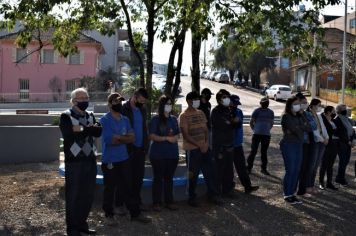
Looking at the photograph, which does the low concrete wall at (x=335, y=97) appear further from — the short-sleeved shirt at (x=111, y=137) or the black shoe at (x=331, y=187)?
the short-sleeved shirt at (x=111, y=137)

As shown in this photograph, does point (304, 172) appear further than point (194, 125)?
Yes

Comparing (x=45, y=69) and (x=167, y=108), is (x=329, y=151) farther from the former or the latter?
(x=45, y=69)

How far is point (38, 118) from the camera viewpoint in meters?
20.8

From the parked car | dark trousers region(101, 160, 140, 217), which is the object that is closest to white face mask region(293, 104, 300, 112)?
dark trousers region(101, 160, 140, 217)

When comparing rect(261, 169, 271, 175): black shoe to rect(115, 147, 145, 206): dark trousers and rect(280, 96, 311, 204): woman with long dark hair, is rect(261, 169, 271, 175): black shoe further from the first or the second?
rect(115, 147, 145, 206): dark trousers

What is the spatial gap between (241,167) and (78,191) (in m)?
3.53

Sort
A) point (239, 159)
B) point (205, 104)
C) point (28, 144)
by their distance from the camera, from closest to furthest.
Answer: point (205, 104), point (239, 159), point (28, 144)

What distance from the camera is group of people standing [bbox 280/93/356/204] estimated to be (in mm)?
8734

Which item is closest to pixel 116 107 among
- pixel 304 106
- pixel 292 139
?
pixel 292 139

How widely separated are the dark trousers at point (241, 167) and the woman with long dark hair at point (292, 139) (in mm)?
783

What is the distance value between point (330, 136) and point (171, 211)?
12.1 ft

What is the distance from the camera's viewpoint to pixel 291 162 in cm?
876

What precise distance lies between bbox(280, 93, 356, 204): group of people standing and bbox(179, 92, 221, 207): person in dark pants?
136 centimetres

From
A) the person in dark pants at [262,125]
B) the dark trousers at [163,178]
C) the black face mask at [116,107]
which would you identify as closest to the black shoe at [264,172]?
the person in dark pants at [262,125]
